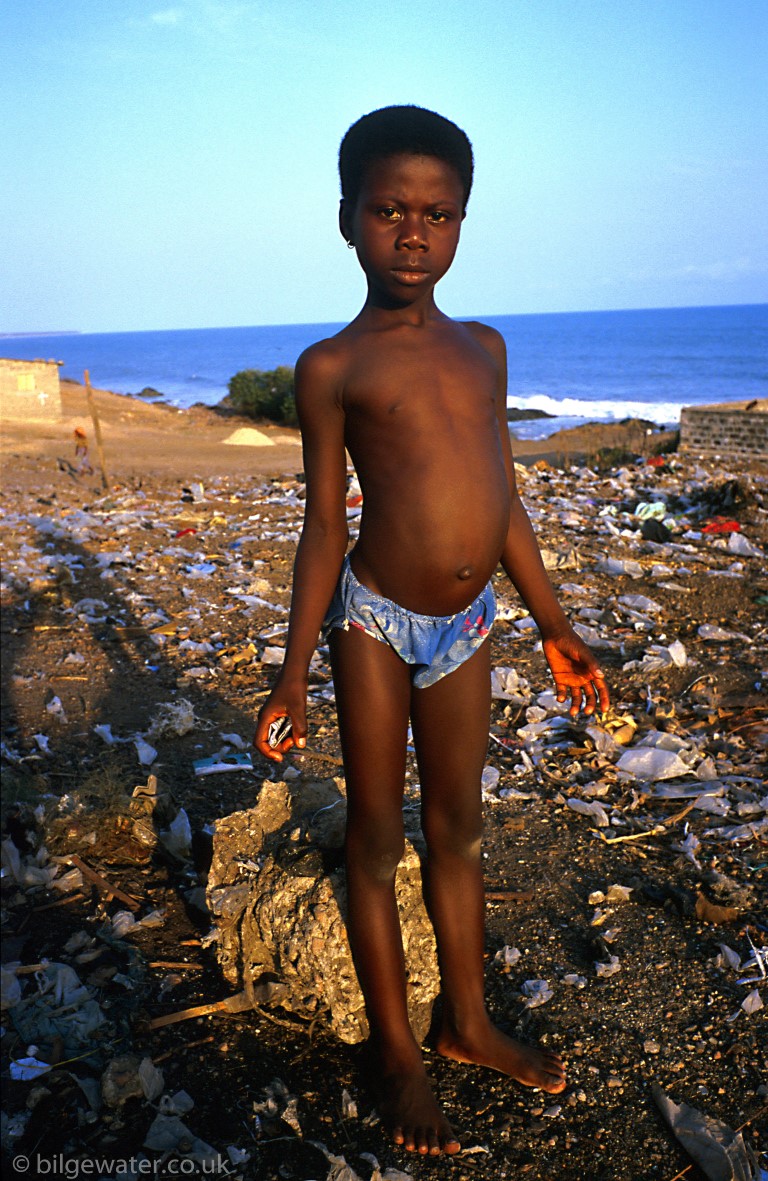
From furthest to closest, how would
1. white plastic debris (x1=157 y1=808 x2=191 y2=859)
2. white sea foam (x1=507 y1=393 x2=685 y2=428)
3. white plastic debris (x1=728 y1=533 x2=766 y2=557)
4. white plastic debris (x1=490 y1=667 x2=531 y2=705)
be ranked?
1. white sea foam (x1=507 y1=393 x2=685 y2=428)
2. white plastic debris (x1=728 y1=533 x2=766 y2=557)
3. white plastic debris (x1=490 y1=667 x2=531 y2=705)
4. white plastic debris (x1=157 y1=808 x2=191 y2=859)

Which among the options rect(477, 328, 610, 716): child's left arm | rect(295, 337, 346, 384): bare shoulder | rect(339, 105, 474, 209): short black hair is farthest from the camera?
rect(477, 328, 610, 716): child's left arm

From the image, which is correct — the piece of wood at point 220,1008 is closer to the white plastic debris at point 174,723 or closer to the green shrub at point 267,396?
the white plastic debris at point 174,723

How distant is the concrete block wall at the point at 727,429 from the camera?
10250 millimetres

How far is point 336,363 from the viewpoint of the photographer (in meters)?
1.78

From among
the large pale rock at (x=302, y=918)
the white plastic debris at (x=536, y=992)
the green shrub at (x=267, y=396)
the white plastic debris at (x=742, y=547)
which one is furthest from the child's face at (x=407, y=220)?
the green shrub at (x=267, y=396)

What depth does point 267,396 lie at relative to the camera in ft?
73.4

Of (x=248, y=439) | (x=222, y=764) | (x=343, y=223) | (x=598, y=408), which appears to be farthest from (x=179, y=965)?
(x=598, y=408)

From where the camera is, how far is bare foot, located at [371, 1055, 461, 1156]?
5.85 feet

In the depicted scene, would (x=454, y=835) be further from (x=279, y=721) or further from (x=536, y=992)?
(x=536, y=992)

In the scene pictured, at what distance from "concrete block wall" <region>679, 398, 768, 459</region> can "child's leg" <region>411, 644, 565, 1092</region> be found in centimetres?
931

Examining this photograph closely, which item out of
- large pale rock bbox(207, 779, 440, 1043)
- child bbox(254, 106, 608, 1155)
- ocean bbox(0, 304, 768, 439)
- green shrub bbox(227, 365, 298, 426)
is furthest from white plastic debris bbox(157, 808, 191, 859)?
ocean bbox(0, 304, 768, 439)

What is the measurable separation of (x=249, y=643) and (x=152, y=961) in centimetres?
265

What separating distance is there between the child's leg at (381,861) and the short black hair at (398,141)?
0.87 metres

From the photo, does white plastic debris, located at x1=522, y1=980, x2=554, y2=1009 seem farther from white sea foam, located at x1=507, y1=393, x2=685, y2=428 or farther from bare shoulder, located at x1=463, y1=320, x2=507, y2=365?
white sea foam, located at x1=507, y1=393, x2=685, y2=428
